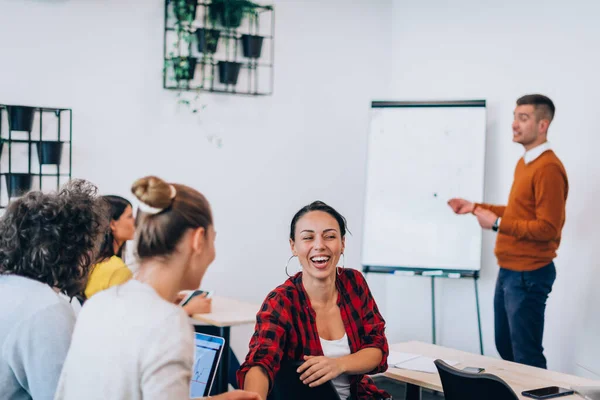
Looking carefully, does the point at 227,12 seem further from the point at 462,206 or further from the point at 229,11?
the point at 462,206

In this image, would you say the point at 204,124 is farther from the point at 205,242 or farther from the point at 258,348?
the point at 205,242

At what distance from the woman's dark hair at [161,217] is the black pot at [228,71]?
3.53m

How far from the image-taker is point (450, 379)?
7.43 feet

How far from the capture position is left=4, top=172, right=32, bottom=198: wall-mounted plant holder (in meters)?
4.40

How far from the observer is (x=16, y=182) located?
4.40 metres

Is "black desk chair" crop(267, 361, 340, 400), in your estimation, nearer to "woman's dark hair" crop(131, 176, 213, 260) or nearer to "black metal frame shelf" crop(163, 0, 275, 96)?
"woman's dark hair" crop(131, 176, 213, 260)

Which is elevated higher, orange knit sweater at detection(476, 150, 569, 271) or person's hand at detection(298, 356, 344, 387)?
orange knit sweater at detection(476, 150, 569, 271)

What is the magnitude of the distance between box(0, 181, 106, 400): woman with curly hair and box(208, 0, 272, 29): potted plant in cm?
311

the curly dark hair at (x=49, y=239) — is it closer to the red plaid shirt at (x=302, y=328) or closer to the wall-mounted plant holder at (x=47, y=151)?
the red plaid shirt at (x=302, y=328)

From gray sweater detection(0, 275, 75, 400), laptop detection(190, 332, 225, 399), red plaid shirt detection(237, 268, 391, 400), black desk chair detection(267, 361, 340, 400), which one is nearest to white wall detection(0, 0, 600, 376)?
red plaid shirt detection(237, 268, 391, 400)

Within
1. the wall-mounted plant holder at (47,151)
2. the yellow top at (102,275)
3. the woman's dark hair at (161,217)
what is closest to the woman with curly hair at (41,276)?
the woman's dark hair at (161,217)

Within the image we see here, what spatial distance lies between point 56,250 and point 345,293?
3.99 ft

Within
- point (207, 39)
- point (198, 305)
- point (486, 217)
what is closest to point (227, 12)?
point (207, 39)

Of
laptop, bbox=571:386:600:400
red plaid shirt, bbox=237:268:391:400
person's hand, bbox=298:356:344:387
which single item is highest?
red plaid shirt, bbox=237:268:391:400
